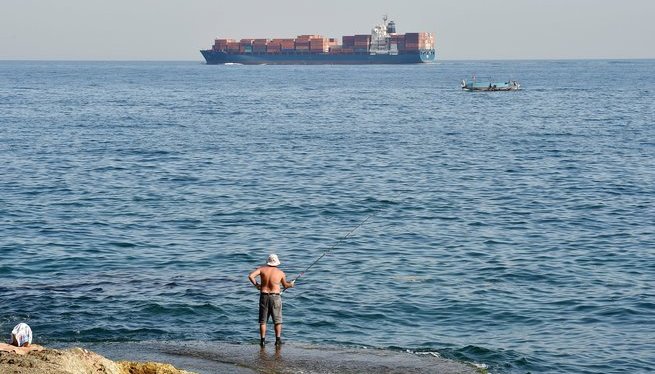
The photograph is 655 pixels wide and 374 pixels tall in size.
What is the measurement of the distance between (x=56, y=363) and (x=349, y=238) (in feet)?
53.5

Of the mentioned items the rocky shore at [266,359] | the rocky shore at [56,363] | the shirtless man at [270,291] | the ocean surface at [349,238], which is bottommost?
the ocean surface at [349,238]

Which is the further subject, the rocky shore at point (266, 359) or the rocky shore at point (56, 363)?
the rocky shore at point (266, 359)

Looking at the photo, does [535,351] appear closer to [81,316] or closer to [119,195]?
[81,316]

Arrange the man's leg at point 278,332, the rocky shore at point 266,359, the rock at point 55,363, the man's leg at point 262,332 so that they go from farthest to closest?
the man's leg at point 278,332 → the man's leg at point 262,332 → the rocky shore at point 266,359 → the rock at point 55,363

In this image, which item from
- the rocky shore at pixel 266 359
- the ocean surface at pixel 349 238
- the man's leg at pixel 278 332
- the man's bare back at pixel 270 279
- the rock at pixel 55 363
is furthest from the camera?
the ocean surface at pixel 349 238

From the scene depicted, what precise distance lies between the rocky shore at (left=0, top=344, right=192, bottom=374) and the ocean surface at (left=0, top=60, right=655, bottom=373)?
446cm

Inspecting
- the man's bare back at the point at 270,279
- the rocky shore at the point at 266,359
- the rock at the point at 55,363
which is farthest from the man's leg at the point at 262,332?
the rock at the point at 55,363

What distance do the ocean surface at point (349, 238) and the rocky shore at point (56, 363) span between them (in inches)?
175

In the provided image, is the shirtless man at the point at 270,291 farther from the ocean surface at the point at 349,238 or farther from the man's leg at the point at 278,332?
the ocean surface at the point at 349,238

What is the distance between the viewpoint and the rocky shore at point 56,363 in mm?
11633

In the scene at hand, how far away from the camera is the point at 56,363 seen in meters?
11.9

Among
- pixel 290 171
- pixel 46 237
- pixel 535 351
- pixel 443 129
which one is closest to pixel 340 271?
pixel 535 351

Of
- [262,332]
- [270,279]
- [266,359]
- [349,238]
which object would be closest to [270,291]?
[270,279]

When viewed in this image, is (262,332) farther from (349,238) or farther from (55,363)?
(349,238)
